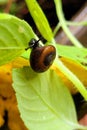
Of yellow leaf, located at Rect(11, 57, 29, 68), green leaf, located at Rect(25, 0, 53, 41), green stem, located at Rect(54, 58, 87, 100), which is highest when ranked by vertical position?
green leaf, located at Rect(25, 0, 53, 41)

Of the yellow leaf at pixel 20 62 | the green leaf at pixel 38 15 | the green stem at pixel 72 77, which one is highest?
the green leaf at pixel 38 15

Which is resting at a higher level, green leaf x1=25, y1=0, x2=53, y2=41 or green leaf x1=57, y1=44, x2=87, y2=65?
green leaf x1=25, y1=0, x2=53, y2=41

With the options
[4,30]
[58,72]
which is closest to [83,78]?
[58,72]

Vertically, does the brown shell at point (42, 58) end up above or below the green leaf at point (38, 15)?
below

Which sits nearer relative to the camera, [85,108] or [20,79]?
[20,79]

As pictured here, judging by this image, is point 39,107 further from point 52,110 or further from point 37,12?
point 37,12
